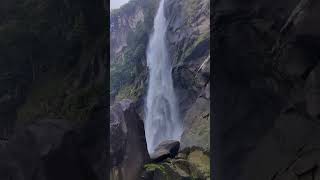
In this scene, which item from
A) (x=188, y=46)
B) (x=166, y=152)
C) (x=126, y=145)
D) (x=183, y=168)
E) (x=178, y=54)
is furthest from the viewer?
(x=178, y=54)

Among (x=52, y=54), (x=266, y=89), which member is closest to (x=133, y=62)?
(x=52, y=54)

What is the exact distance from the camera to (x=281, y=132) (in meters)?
3.44

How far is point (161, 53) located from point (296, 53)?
1690 cm

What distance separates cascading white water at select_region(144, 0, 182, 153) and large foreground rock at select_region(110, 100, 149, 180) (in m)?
6.40

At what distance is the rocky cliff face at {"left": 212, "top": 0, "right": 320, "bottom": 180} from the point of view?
10.8ft

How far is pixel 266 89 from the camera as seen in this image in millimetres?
3564

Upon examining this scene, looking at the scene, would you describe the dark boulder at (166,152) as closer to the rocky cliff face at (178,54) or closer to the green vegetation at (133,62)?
the rocky cliff face at (178,54)

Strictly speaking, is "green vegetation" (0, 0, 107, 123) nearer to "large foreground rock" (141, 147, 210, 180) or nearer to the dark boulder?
"large foreground rock" (141, 147, 210, 180)

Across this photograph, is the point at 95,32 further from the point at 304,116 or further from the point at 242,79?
the point at 304,116

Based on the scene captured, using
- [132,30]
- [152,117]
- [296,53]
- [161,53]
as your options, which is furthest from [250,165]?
[132,30]

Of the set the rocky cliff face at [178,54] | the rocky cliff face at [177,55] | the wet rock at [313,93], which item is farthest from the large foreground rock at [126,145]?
the wet rock at [313,93]

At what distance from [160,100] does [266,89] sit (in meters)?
15.2

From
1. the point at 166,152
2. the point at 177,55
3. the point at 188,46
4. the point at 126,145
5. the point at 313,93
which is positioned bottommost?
the point at 166,152

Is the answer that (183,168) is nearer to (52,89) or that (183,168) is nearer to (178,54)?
(52,89)
